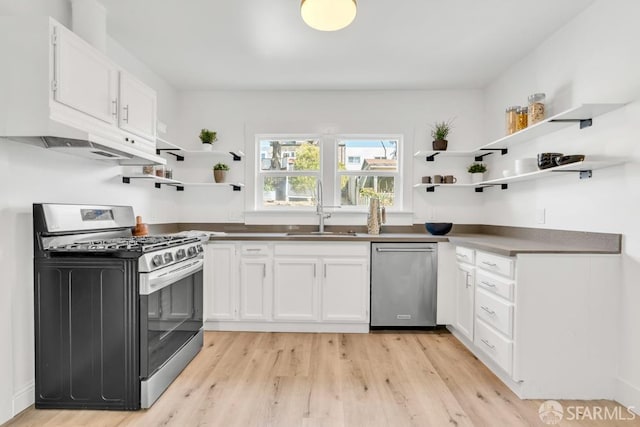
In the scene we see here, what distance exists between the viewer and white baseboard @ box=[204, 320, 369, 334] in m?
3.26

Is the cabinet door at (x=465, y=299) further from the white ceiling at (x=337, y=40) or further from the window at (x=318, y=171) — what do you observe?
the white ceiling at (x=337, y=40)

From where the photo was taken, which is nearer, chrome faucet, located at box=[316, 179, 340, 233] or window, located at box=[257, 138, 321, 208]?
chrome faucet, located at box=[316, 179, 340, 233]

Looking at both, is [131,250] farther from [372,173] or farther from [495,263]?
[372,173]

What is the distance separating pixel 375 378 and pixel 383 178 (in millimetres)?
2248

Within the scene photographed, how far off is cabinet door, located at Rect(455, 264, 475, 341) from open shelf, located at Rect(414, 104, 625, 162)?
1171mm

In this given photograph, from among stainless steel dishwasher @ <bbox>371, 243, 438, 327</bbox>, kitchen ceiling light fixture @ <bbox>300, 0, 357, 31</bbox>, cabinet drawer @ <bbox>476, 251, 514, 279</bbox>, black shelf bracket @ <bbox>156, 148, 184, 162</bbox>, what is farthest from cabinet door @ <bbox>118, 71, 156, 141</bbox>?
cabinet drawer @ <bbox>476, 251, 514, 279</bbox>

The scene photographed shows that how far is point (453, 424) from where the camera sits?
1.86 metres

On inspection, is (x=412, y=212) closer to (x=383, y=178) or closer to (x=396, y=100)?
(x=383, y=178)

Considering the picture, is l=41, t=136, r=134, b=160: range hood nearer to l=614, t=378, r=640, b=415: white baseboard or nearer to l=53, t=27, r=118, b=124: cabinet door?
l=53, t=27, r=118, b=124: cabinet door

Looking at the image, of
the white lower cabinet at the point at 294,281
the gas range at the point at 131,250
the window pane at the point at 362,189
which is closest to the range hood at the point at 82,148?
the gas range at the point at 131,250

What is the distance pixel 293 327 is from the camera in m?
3.27

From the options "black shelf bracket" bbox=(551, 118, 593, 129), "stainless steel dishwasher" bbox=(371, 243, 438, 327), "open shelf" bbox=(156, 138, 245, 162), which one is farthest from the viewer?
"open shelf" bbox=(156, 138, 245, 162)

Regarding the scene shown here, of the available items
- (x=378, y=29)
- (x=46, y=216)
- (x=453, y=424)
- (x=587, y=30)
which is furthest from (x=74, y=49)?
(x=587, y=30)

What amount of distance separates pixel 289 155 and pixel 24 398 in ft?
9.77
